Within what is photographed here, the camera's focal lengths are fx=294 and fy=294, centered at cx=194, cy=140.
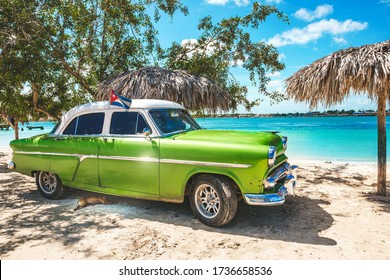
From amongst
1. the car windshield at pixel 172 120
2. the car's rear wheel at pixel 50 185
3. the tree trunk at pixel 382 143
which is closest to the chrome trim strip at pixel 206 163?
the car windshield at pixel 172 120

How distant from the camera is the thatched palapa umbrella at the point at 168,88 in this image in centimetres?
750

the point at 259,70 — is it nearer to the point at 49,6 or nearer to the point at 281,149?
the point at 281,149

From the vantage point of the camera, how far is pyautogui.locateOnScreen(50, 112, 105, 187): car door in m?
5.54

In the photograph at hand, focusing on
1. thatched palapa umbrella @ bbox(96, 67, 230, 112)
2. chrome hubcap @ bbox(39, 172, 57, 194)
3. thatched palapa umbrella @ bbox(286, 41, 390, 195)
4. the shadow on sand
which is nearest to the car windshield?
the shadow on sand

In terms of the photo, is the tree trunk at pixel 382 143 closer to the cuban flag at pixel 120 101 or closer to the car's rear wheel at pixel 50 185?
the cuban flag at pixel 120 101

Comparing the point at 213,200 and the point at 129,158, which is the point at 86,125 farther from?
the point at 213,200

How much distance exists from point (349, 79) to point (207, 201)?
3.81 m

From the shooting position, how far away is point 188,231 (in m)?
4.48

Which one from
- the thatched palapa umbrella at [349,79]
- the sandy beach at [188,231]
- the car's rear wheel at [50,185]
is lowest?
the sandy beach at [188,231]

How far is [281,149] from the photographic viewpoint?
4945 mm

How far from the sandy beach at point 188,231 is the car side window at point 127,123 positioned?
1.50 m

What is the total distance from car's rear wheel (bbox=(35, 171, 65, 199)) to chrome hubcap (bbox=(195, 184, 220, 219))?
3.28m

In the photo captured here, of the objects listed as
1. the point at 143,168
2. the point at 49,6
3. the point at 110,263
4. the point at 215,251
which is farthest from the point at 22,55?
the point at 215,251

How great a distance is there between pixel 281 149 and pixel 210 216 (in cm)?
163
